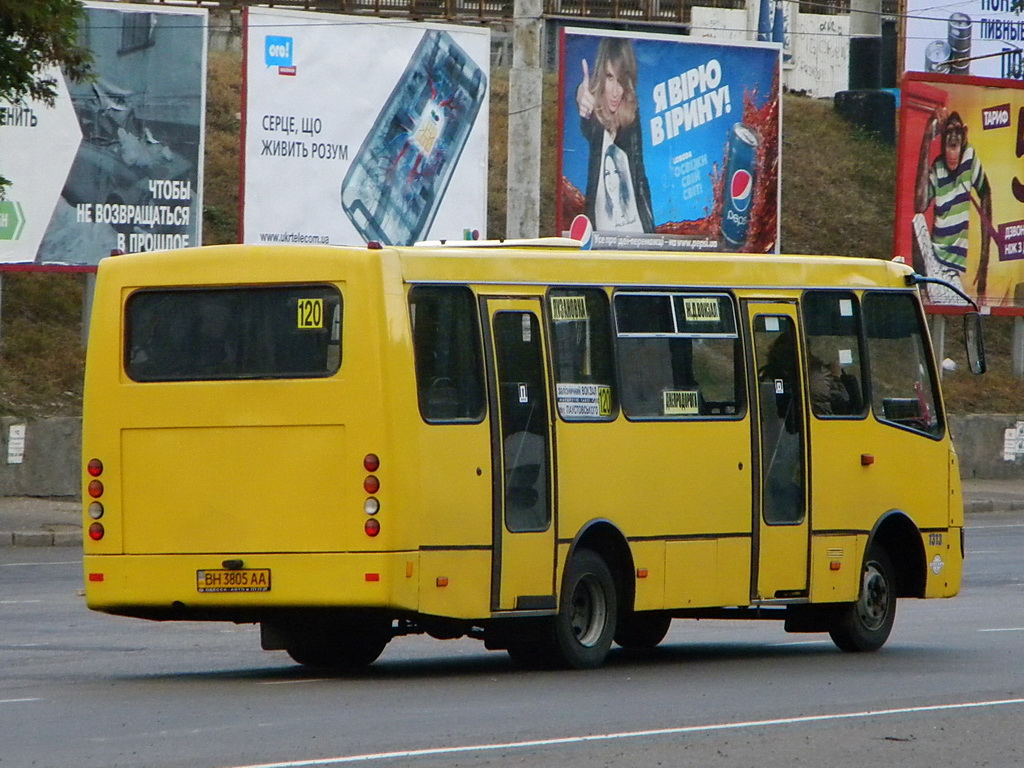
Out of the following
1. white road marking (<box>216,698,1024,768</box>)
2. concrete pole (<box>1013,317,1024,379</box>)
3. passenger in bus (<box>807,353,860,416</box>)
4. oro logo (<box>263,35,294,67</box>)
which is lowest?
white road marking (<box>216,698,1024,768</box>)

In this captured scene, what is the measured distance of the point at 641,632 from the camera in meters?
14.8

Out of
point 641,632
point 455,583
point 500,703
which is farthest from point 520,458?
point 641,632

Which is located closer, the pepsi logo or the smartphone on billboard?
the pepsi logo

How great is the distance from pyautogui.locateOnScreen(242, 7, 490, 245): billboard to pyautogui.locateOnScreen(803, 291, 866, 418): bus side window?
617 inches

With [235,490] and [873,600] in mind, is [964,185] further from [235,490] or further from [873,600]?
[235,490]

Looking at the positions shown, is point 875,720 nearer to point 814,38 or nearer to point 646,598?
point 646,598

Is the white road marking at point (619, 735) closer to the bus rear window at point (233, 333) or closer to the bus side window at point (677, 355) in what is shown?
the bus side window at point (677, 355)

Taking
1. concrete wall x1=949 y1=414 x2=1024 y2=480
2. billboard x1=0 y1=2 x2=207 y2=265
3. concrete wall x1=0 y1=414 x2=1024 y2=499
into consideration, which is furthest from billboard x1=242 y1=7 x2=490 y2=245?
concrete wall x1=949 y1=414 x2=1024 y2=480

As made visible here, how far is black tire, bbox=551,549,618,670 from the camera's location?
12.8 meters

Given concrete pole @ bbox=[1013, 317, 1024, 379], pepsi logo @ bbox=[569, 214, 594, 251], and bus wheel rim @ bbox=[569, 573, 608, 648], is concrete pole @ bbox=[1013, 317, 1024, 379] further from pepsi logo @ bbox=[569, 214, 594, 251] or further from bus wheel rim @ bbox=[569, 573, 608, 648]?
bus wheel rim @ bbox=[569, 573, 608, 648]

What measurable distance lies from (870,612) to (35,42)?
11.4 metres

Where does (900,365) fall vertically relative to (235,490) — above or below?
above

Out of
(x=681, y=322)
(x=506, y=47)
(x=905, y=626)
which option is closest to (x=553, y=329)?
(x=681, y=322)

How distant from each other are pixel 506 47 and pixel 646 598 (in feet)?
113
